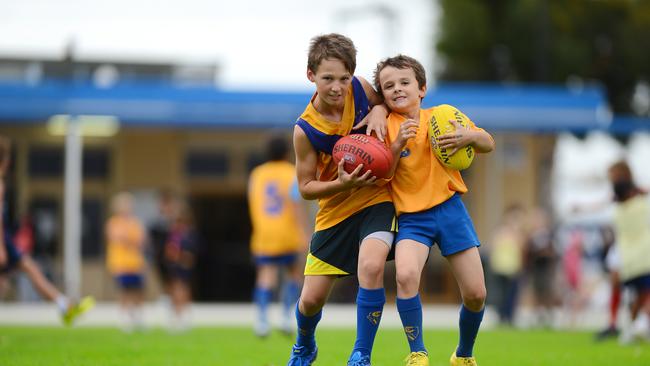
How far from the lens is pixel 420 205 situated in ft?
23.1

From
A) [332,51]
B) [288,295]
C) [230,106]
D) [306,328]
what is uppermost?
[230,106]

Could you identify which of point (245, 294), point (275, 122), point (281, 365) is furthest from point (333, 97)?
point (245, 294)

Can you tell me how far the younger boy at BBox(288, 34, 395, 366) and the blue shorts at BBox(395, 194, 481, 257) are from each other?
121 millimetres

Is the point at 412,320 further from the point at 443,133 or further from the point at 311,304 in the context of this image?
the point at 443,133

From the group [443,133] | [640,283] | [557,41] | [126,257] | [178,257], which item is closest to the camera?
[443,133]

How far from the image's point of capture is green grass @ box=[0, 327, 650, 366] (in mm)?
9352

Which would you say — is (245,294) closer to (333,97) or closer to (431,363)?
(431,363)

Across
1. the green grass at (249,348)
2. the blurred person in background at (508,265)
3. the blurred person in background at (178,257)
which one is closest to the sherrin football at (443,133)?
the green grass at (249,348)

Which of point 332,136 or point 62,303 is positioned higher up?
point 332,136

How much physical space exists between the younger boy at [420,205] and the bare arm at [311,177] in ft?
1.01

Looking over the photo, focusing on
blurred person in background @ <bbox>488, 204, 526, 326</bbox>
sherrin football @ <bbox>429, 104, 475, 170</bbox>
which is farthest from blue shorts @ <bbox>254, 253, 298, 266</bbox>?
blurred person in background @ <bbox>488, 204, 526, 326</bbox>

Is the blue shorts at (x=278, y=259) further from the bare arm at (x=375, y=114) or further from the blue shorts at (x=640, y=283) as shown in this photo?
the bare arm at (x=375, y=114)

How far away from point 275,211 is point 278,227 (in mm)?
224

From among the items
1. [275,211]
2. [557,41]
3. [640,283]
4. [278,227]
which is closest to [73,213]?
[275,211]
